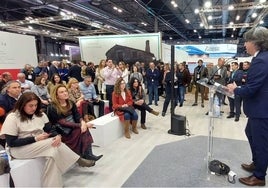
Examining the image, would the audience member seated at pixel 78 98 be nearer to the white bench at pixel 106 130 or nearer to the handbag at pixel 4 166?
the white bench at pixel 106 130

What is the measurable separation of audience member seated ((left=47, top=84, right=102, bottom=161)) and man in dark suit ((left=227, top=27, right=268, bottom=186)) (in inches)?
68.8

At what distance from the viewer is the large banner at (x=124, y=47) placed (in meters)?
9.18

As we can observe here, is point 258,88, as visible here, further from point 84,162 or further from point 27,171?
point 27,171

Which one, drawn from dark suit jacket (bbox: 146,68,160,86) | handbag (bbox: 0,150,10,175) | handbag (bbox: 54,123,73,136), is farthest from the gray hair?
dark suit jacket (bbox: 146,68,160,86)

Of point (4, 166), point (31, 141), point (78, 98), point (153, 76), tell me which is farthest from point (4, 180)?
point (153, 76)

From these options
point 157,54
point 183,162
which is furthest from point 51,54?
point 183,162

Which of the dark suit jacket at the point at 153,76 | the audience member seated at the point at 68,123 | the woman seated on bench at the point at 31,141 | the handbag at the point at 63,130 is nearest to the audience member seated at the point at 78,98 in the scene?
the audience member seated at the point at 68,123

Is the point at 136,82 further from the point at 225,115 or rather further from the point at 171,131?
the point at 225,115

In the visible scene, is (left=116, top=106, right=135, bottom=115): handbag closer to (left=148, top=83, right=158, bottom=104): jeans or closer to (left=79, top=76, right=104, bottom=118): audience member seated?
(left=79, top=76, right=104, bottom=118): audience member seated

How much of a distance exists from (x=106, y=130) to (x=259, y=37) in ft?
8.40

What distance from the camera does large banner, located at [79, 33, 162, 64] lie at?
9180 mm

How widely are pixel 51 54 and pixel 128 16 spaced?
36.2 feet

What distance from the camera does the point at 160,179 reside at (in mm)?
2701

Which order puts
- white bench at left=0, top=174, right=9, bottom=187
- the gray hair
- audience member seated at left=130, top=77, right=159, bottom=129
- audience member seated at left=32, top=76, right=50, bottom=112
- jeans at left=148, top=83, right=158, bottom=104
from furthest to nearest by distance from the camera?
1. jeans at left=148, top=83, right=158, bottom=104
2. audience member seated at left=32, top=76, right=50, bottom=112
3. audience member seated at left=130, top=77, right=159, bottom=129
4. the gray hair
5. white bench at left=0, top=174, right=9, bottom=187
